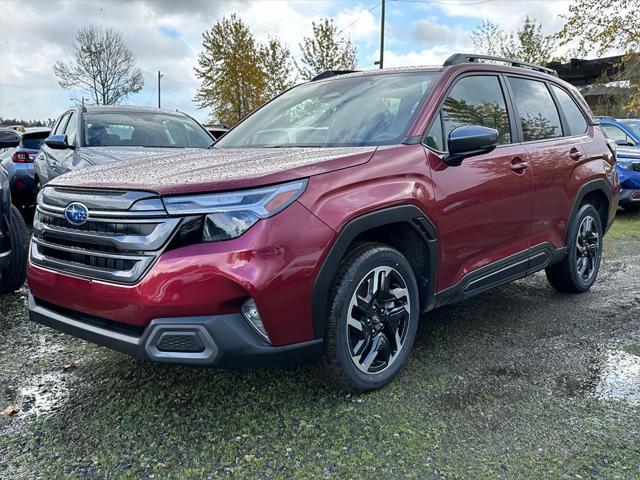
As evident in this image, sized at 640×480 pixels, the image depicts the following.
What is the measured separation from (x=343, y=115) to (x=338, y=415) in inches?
67.8

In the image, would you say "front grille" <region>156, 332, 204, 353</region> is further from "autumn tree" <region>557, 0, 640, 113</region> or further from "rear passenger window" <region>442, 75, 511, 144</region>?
"autumn tree" <region>557, 0, 640, 113</region>

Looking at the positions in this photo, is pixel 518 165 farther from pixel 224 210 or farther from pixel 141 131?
pixel 141 131

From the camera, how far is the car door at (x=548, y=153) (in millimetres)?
3652

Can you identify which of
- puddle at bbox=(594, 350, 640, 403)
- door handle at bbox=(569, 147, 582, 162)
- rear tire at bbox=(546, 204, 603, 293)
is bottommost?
puddle at bbox=(594, 350, 640, 403)

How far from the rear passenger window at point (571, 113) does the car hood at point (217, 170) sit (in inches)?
94.3

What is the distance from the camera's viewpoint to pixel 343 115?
124 inches

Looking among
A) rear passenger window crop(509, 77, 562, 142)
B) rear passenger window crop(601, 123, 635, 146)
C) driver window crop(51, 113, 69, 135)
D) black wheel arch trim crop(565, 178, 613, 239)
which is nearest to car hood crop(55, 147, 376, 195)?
rear passenger window crop(509, 77, 562, 142)

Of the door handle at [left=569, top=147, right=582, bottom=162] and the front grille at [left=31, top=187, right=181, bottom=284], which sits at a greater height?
the door handle at [left=569, top=147, right=582, bottom=162]

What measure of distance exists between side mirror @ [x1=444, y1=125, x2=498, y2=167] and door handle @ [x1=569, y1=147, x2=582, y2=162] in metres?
1.45

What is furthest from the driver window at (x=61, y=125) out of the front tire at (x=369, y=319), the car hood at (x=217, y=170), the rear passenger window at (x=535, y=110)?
the front tire at (x=369, y=319)

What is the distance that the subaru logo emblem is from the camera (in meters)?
2.33

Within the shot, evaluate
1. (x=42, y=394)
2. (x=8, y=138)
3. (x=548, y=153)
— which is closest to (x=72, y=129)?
(x=8, y=138)

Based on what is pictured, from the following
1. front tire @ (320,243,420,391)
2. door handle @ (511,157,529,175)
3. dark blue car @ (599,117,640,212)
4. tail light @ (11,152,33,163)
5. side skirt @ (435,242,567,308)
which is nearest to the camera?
front tire @ (320,243,420,391)

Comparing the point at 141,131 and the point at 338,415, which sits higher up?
the point at 141,131
